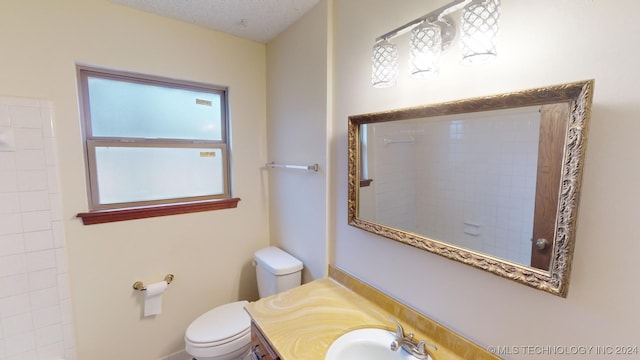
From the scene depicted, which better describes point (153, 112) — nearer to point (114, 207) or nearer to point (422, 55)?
point (114, 207)

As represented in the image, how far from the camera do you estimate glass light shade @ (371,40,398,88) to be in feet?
3.65

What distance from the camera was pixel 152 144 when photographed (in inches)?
71.2

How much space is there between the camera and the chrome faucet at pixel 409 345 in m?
0.96

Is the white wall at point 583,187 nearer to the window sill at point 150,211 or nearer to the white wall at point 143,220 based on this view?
the white wall at point 143,220

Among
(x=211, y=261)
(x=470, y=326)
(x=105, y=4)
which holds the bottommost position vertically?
(x=211, y=261)

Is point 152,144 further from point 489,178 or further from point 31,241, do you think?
point 489,178

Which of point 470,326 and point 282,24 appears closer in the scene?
point 470,326

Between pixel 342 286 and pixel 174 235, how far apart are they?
1212mm

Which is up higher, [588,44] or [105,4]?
[105,4]

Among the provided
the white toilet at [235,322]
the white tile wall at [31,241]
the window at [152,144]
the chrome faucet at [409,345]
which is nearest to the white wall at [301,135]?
the white toilet at [235,322]

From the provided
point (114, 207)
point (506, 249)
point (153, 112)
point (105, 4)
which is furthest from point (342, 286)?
point (105, 4)

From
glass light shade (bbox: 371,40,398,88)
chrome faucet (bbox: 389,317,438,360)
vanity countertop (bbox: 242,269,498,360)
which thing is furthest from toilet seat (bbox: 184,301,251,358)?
glass light shade (bbox: 371,40,398,88)

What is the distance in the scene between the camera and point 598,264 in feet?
2.26

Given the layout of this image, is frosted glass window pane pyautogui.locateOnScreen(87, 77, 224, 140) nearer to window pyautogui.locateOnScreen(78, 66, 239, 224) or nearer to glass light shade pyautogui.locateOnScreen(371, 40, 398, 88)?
window pyautogui.locateOnScreen(78, 66, 239, 224)
